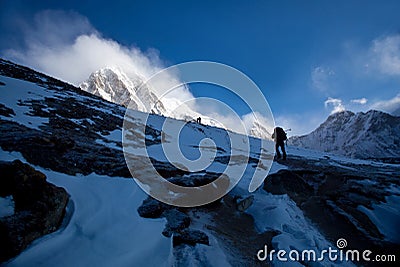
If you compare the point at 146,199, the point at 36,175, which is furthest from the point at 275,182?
the point at 36,175

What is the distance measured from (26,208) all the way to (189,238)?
341cm

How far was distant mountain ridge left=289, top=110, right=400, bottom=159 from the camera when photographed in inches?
4375

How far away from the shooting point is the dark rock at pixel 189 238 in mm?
5172

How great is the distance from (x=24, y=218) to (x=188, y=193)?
4.96 metres

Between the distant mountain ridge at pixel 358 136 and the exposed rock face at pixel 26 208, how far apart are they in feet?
350

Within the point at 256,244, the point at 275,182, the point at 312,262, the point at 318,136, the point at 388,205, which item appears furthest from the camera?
the point at 318,136

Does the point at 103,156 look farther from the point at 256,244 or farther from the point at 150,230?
the point at 256,244

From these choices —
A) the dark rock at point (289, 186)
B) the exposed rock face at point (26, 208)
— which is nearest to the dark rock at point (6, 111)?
the exposed rock face at point (26, 208)

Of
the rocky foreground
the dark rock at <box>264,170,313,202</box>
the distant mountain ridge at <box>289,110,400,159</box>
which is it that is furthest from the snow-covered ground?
the distant mountain ridge at <box>289,110,400,159</box>

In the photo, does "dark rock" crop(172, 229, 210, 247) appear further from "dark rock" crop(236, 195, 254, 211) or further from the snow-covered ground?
"dark rock" crop(236, 195, 254, 211)

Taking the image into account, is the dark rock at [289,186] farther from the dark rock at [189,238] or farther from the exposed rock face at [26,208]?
the exposed rock face at [26,208]

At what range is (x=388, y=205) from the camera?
10148mm

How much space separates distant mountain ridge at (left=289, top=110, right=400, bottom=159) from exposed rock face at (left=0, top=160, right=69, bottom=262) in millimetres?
106829

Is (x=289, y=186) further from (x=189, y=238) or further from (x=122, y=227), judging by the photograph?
(x=122, y=227)
